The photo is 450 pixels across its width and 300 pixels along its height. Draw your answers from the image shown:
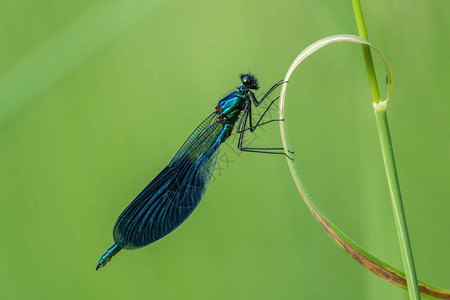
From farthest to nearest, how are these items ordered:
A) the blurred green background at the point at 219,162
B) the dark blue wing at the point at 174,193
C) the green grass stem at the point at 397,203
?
the blurred green background at the point at 219,162
the dark blue wing at the point at 174,193
the green grass stem at the point at 397,203

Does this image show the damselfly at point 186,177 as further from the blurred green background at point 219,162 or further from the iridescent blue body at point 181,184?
the blurred green background at point 219,162

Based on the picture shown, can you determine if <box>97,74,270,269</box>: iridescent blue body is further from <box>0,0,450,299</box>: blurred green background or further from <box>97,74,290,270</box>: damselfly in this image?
<box>0,0,450,299</box>: blurred green background

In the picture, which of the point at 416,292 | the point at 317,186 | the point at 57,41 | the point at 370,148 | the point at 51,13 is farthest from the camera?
the point at 51,13

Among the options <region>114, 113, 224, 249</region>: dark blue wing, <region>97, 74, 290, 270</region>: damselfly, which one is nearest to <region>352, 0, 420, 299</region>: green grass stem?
<region>97, 74, 290, 270</region>: damselfly

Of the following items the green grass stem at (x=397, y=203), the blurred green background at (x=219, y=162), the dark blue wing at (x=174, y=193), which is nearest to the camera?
the green grass stem at (x=397, y=203)

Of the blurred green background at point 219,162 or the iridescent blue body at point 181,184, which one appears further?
the blurred green background at point 219,162

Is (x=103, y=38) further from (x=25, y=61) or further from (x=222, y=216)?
(x=222, y=216)

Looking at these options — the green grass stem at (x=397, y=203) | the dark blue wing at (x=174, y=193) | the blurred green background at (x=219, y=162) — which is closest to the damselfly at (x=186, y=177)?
the dark blue wing at (x=174, y=193)

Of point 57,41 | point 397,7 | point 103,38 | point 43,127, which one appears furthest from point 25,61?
point 397,7
